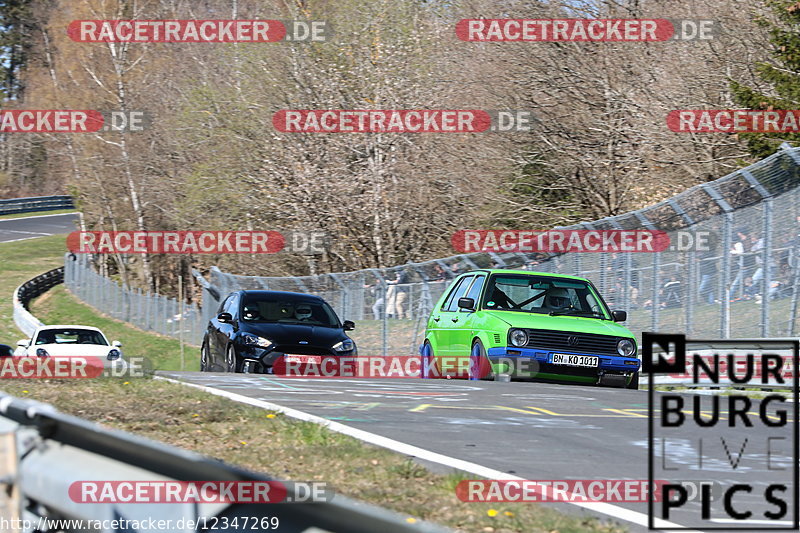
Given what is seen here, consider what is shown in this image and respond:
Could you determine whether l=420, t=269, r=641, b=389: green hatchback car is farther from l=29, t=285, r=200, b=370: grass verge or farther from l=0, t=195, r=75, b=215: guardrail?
l=0, t=195, r=75, b=215: guardrail

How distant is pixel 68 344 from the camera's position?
22.9 metres

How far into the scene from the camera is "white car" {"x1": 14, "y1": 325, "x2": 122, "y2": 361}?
73.2ft

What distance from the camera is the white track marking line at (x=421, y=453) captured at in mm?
6035

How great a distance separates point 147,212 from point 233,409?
146ft

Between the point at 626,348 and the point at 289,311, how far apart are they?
6285 millimetres

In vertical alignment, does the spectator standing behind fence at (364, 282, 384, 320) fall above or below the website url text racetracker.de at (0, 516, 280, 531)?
above

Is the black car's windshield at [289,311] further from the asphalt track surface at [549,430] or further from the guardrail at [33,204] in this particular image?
the guardrail at [33,204]

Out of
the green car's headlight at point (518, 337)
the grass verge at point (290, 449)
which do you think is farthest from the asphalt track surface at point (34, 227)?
the grass verge at point (290, 449)

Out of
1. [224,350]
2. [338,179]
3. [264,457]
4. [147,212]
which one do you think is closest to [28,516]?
[264,457]

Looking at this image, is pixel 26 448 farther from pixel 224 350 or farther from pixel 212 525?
pixel 224 350

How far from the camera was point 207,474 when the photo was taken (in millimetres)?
4020

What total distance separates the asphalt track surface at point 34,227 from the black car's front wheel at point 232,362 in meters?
59.7

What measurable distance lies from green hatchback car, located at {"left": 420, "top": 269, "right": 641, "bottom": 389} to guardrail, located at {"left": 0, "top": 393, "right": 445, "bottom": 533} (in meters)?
9.54

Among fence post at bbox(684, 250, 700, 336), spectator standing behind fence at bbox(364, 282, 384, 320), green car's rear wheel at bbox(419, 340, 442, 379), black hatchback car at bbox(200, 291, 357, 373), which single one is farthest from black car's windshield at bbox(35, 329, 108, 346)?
fence post at bbox(684, 250, 700, 336)
